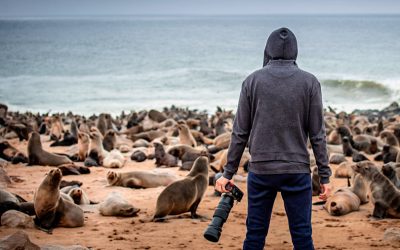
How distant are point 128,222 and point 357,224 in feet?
8.64

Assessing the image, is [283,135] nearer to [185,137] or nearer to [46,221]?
[46,221]

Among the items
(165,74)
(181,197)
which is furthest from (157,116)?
(165,74)

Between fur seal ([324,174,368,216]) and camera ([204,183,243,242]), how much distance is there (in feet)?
13.0

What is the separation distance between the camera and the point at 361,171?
25.1ft

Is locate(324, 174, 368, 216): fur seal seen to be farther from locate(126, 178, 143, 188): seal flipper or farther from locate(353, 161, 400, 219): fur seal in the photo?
locate(126, 178, 143, 188): seal flipper

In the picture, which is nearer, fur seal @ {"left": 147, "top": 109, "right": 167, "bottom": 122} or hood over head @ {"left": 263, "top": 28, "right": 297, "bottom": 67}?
hood over head @ {"left": 263, "top": 28, "right": 297, "bottom": 67}

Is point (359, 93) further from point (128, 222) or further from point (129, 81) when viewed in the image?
point (128, 222)

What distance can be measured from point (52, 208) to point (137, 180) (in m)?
2.81

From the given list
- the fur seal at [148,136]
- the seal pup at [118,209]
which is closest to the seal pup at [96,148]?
the fur seal at [148,136]

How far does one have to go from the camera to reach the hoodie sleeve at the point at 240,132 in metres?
3.85

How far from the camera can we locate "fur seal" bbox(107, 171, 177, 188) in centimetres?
924

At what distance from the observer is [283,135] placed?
12.4 feet

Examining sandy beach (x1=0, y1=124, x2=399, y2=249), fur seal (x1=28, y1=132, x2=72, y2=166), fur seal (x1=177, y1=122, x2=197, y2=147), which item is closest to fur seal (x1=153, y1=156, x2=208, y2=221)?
sandy beach (x1=0, y1=124, x2=399, y2=249)

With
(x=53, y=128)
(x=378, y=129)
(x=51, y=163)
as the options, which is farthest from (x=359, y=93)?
(x=51, y=163)
